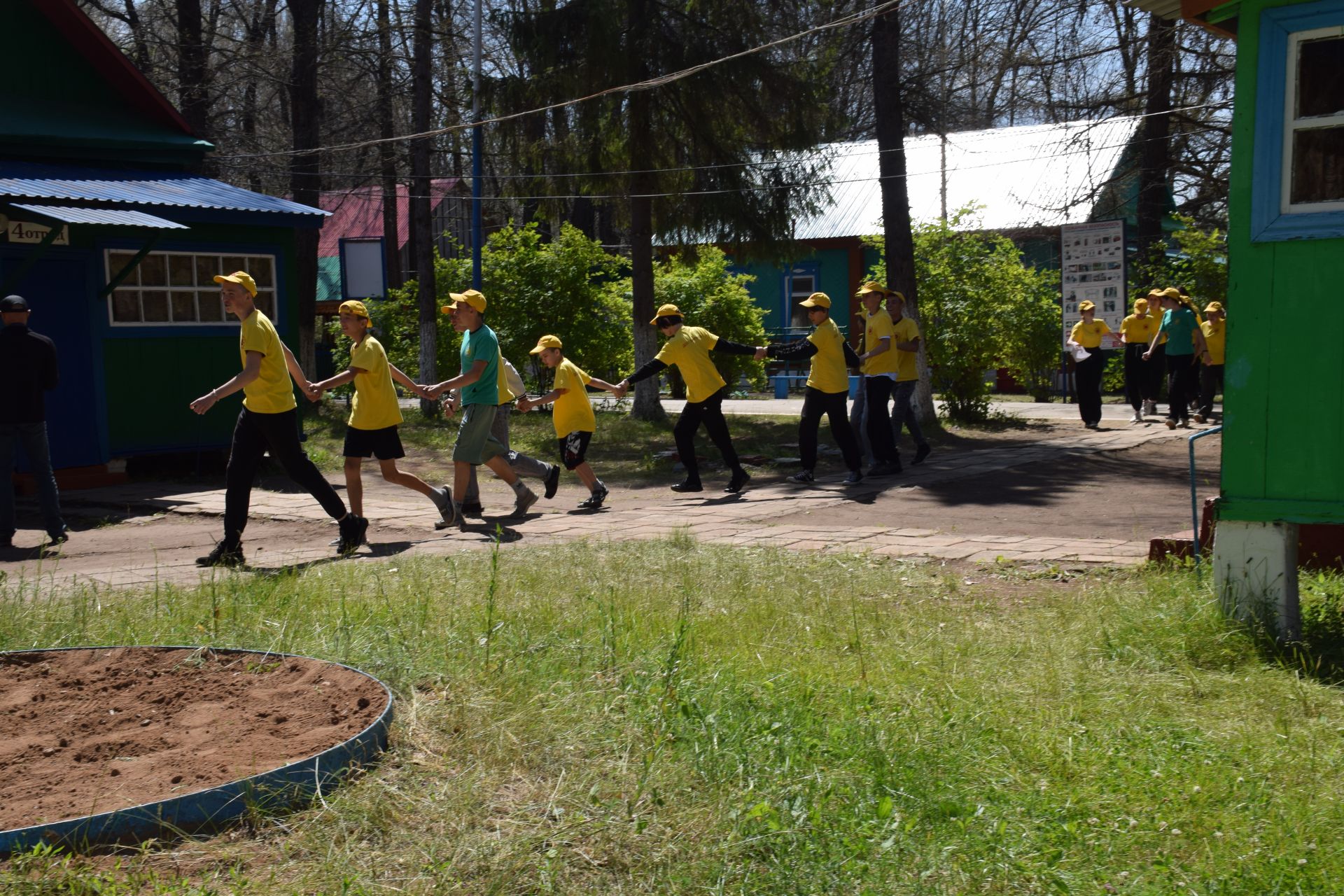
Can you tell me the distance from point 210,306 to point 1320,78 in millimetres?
12405

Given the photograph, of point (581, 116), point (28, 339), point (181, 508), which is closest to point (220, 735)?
point (28, 339)

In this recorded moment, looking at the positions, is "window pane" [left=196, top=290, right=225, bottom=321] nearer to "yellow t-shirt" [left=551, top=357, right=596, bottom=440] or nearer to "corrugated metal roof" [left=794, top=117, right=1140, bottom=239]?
"yellow t-shirt" [left=551, top=357, right=596, bottom=440]

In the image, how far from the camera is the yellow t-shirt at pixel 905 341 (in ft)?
43.8

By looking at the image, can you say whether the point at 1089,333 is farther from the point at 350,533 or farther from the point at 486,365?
the point at 350,533

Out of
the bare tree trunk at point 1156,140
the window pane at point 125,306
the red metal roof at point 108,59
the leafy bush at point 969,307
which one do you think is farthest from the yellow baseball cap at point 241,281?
the leafy bush at point 969,307

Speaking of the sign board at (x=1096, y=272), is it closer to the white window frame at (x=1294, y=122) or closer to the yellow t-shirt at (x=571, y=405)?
the yellow t-shirt at (x=571, y=405)

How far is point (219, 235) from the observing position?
589 inches

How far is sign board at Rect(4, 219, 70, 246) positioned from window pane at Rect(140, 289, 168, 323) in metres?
1.17

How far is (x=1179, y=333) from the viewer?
59.5ft

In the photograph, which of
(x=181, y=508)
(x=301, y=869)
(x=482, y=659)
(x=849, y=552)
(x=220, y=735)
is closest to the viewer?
(x=301, y=869)

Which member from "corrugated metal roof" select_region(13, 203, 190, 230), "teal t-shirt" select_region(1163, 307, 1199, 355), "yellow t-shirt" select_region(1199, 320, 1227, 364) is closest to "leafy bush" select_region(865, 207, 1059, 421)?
"teal t-shirt" select_region(1163, 307, 1199, 355)

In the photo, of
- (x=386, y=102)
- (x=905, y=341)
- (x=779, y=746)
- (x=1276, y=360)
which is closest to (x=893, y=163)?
(x=905, y=341)

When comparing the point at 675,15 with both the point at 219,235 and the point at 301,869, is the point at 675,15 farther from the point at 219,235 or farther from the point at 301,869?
the point at 301,869

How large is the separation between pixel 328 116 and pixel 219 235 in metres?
17.2
